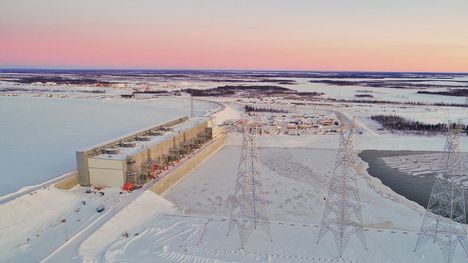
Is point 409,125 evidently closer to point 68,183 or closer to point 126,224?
point 126,224

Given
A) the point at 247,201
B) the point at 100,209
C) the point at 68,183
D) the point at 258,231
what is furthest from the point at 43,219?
the point at 258,231

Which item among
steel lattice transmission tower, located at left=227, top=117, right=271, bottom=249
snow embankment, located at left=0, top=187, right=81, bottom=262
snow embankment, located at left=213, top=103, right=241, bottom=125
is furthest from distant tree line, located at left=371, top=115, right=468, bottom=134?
snow embankment, located at left=0, top=187, right=81, bottom=262

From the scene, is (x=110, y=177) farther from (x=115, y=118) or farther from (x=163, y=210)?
(x=115, y=118)

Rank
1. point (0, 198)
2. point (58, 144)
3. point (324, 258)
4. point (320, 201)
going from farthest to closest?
point (58, 144), point (320, 201), point (0, 198), point (324, 258)

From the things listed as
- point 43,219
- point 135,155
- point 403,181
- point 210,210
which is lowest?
point 210,210

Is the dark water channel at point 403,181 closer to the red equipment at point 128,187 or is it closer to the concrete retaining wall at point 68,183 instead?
the red equipment at point 128,187

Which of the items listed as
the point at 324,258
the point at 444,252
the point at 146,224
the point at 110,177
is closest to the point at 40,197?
the point at 110,177
